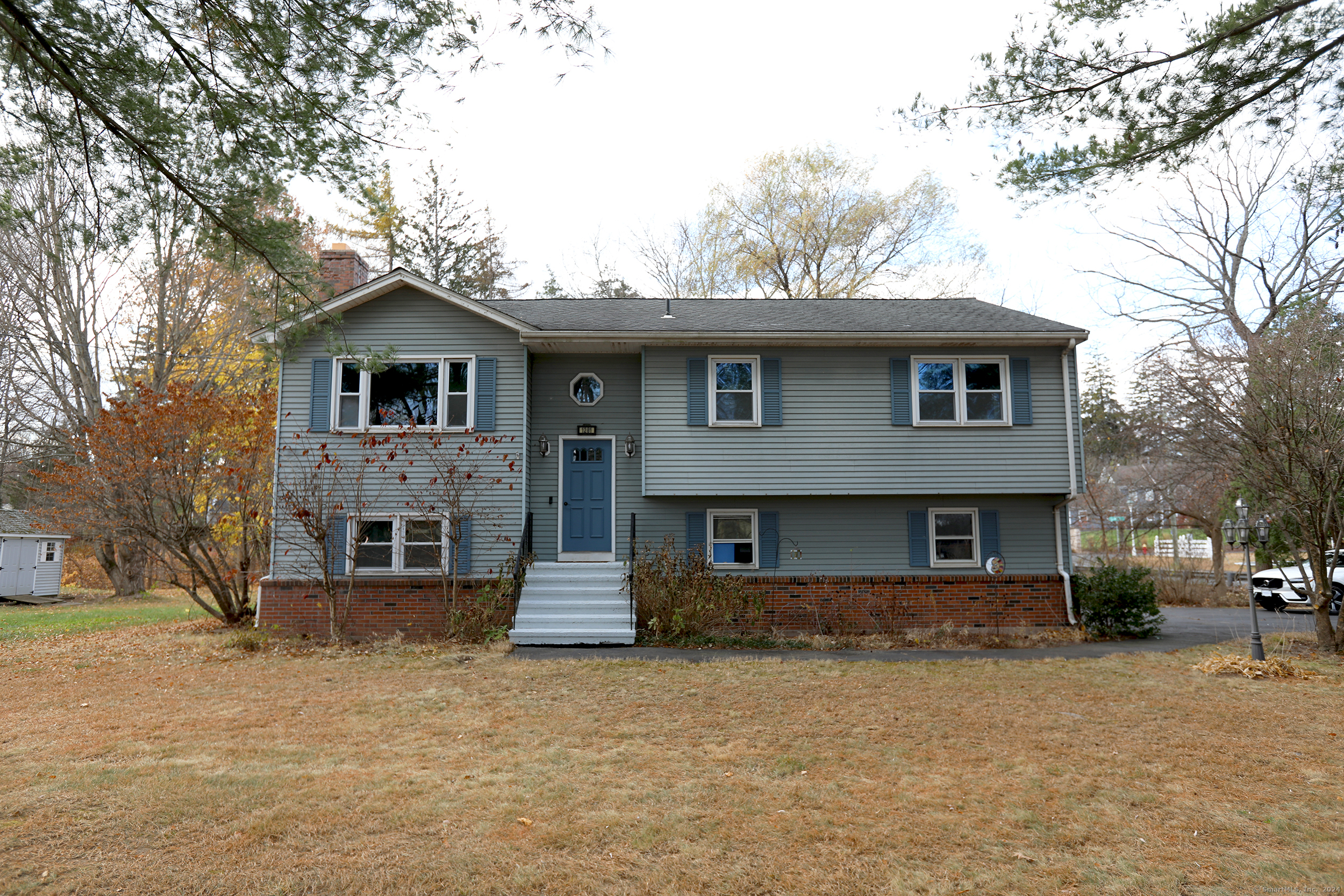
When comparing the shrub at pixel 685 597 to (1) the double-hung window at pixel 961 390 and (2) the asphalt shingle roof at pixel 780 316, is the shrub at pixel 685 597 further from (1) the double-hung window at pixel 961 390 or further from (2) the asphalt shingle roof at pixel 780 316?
(1) the double-hung window at pixel 961 390

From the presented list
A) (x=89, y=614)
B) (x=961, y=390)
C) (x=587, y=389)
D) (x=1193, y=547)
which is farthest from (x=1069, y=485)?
(x=1193, y=547)

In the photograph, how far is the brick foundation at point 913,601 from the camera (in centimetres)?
1307

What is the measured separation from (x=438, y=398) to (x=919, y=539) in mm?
8080

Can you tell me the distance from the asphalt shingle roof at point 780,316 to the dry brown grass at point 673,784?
5994 millimetres

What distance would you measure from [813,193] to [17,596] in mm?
26327

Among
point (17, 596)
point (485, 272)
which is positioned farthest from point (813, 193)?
point (17, 596)

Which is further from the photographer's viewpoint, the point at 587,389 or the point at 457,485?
the point at 587,389

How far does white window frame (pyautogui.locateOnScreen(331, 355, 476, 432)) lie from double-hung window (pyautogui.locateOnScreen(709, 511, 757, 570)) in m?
4.27

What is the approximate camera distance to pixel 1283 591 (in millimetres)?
16484

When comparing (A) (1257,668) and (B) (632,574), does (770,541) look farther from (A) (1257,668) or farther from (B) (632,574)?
(A) (1257,668)

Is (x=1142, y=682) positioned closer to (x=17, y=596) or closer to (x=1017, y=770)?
(x=1017, y=770)

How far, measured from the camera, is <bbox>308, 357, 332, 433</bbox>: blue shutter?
12859mm

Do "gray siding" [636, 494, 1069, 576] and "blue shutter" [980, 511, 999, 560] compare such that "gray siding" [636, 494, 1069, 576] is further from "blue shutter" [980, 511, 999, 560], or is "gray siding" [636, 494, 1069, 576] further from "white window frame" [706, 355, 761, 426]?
"white window frame" [706, 355, 761, 426]

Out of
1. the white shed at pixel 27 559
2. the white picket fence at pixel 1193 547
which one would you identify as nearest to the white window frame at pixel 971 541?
the white shed at pixel 27 559
